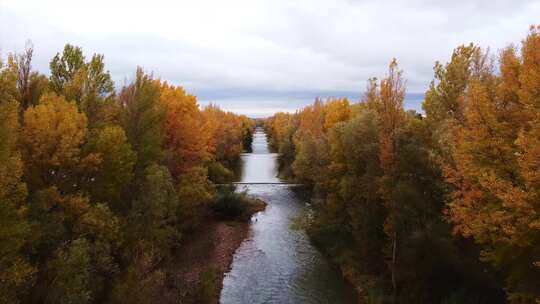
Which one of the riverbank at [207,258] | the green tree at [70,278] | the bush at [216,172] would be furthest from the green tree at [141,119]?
the bush at [216,172]

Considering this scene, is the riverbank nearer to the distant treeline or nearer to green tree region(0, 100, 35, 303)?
the distant treeline

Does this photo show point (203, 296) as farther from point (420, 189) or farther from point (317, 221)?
point (317, 221)

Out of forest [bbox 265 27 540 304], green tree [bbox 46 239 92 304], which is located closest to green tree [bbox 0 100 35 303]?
green tree [bbox 46 239 92 304]

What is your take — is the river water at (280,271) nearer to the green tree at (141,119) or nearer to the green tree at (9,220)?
the green tree at (141,119)

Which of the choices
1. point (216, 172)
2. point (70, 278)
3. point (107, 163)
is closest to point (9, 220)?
point (70, 278)

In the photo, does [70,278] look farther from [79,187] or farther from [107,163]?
[107,163]

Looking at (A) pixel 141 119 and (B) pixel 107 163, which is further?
(A) pixel 141 119

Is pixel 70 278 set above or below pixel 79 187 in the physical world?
below
